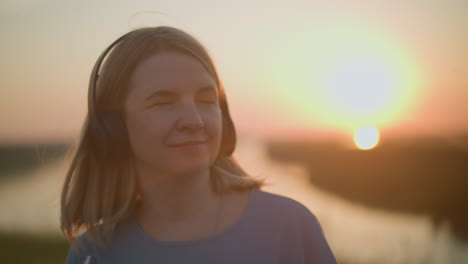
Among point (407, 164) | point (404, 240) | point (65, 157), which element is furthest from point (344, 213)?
point (65, 157)

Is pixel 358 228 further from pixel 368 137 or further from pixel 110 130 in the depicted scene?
pixel 368 137

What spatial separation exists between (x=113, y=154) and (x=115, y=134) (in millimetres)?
135

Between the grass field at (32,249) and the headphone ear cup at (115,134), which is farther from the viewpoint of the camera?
the grass field at (32,249)

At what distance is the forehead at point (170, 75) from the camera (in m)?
2.08

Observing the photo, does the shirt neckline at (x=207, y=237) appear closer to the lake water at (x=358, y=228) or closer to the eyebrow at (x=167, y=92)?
the eyebrow at (x=167, y=92)

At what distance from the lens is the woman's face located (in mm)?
2070

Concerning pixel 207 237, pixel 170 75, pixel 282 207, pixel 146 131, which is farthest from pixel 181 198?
pixel 170 75

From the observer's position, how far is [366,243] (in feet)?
29.9

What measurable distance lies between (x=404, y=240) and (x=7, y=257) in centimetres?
746

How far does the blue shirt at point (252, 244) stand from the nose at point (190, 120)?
1.68ft

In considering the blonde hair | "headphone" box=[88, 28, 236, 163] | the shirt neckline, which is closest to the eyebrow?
the blonde hair

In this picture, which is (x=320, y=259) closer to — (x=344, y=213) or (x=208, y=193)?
(x=208, y=193)

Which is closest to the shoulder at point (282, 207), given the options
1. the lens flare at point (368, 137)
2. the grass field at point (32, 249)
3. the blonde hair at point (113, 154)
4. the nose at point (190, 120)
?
the blonde hair at point (113, 154)

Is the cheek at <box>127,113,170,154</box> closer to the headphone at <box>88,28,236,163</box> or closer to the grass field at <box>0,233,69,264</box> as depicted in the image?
the headphone at <box>88,28,236,163</box>
